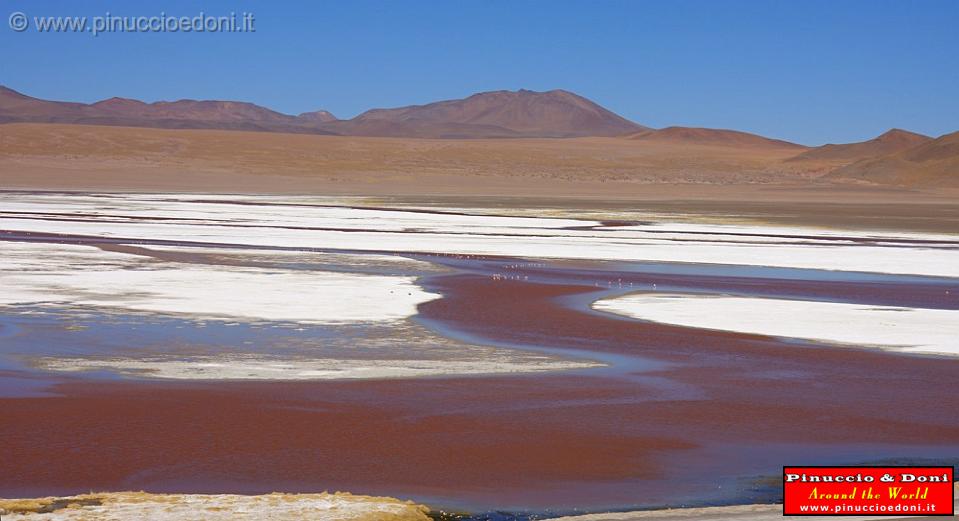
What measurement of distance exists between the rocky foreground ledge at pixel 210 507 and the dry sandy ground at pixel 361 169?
61480 millimetres

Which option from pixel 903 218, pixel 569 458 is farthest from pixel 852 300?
pixel 903 218

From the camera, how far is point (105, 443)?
9.65 meters

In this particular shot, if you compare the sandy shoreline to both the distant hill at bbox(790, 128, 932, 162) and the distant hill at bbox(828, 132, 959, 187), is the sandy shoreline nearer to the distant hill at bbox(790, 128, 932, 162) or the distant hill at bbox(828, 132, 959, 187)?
the distant hill at bbox(828, 132, 959, 187)

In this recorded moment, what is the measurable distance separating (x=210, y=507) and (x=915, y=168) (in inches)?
4983

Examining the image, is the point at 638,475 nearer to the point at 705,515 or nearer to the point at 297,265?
the point at 705,515

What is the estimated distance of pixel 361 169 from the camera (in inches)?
3693

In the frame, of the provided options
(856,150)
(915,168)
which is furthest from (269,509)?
(856,150)

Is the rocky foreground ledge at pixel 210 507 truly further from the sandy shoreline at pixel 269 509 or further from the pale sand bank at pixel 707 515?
the pale sand bank at pixel 707 515

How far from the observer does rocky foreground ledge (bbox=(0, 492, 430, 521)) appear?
296 inches

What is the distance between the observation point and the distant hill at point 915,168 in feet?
391

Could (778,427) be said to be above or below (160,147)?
below

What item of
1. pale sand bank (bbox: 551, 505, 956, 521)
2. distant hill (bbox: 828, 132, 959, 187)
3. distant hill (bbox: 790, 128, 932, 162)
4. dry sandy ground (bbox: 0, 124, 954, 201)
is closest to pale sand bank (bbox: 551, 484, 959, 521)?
pale sand bank (bbox: 551, 505, 956, 521)

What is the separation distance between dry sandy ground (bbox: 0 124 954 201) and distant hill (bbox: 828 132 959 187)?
4.76m

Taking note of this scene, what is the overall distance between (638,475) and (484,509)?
140cm
